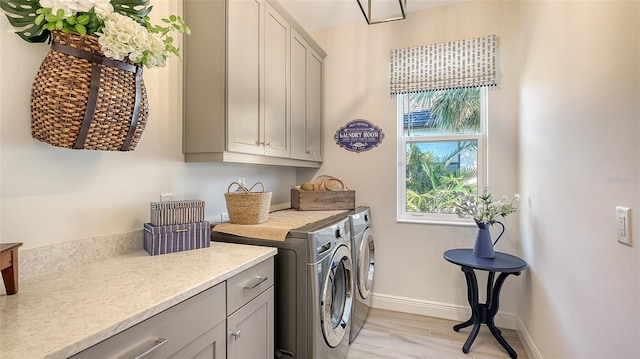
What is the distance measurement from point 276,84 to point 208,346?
5.52ft

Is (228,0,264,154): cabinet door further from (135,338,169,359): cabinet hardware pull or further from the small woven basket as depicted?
(135,338,169,359): cabinet hardware pull

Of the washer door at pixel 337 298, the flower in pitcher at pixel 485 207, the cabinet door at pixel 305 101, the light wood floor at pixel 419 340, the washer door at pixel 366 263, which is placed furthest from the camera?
the cabinet door at pixel 305 101

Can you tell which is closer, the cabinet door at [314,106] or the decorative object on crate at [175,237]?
the decorative object on crate at [175,237]

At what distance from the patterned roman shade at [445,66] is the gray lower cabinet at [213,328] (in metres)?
2.06

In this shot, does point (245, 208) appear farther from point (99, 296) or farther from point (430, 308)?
point (430, 308)

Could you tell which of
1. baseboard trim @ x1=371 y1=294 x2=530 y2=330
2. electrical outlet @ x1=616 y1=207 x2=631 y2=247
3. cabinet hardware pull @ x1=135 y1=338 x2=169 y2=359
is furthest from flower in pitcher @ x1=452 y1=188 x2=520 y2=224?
cabinet hardware pull @ x1=135 y1=338 x2=169 y2=359

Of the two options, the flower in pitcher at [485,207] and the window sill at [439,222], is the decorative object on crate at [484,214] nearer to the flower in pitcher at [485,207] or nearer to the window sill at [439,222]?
the flower in pitcher at [485,207]

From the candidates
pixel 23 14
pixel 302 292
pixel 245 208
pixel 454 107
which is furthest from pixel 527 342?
pixel 23 14

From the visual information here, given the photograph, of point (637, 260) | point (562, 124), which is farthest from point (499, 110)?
point (637, 260)

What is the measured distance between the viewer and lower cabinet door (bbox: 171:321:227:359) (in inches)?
38.0

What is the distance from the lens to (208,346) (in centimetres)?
106

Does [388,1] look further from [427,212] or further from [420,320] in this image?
[420,320]

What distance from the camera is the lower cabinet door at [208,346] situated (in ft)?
3.17

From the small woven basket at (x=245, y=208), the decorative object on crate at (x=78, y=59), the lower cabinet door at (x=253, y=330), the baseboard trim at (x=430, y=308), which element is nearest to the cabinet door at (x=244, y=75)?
the small woven basket at (x=245, y=208)
